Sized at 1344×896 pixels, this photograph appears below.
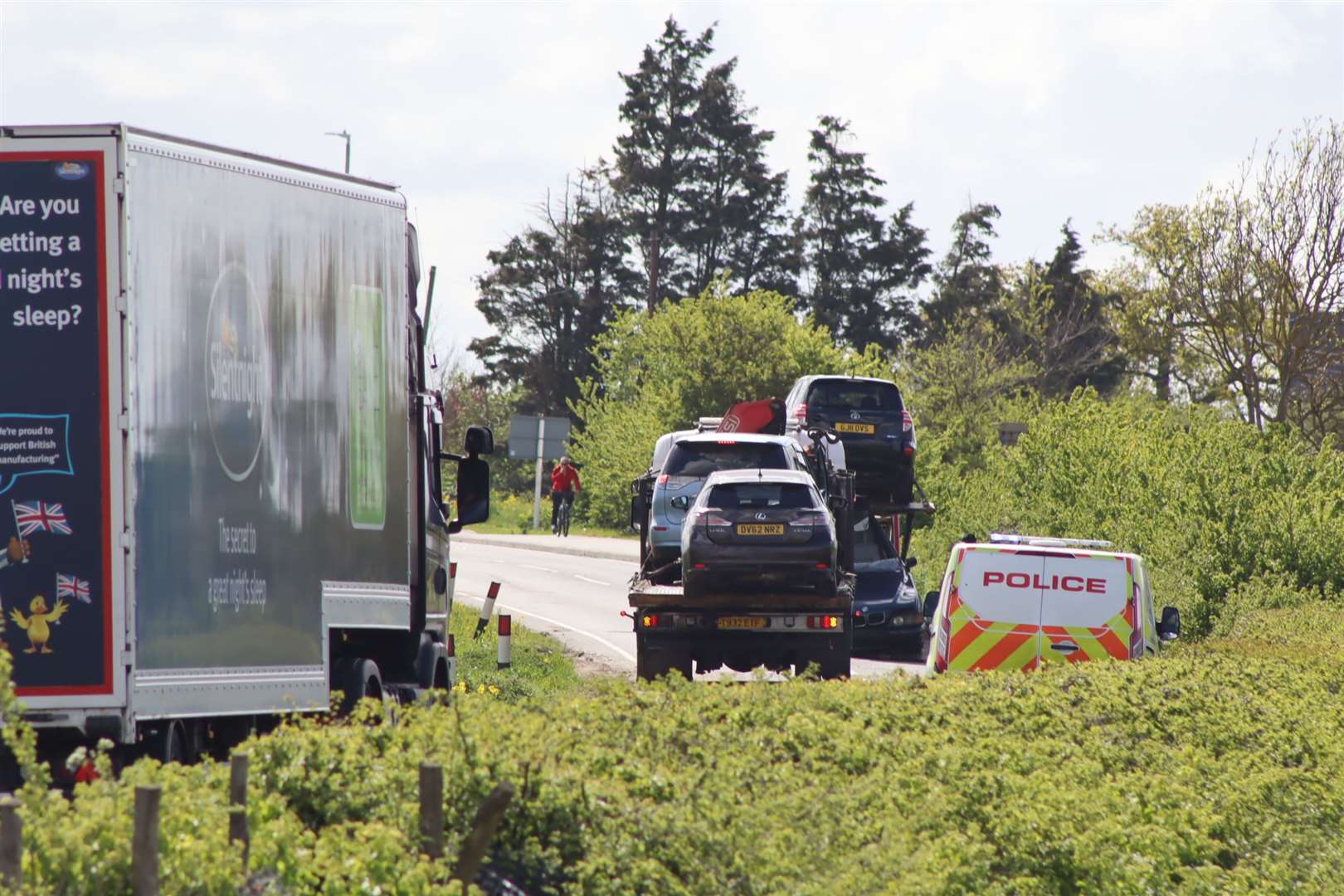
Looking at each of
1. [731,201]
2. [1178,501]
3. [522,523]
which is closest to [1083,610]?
[1178,501]

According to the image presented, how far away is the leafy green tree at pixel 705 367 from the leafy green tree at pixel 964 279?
20.7m

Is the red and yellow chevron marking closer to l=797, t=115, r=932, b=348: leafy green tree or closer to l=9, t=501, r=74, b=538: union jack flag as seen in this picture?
l=9, t=501, r=74, b=538: union jack flag

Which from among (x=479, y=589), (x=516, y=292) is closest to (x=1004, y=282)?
(x=516, y=292)

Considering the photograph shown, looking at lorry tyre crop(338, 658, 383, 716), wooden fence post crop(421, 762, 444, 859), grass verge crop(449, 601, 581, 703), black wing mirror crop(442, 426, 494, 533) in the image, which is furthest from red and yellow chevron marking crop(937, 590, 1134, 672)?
wooden fence post crop(421, 762, 444, 859)

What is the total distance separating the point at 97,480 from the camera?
7.50m

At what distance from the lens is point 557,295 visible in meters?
70.6

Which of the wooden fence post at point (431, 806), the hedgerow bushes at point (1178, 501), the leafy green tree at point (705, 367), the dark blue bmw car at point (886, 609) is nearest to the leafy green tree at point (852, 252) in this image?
the leafy green tree at point (705, 367)

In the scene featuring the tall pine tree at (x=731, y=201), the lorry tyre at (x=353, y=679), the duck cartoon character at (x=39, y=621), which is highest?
the tall pine tree at (x=731, y=201)

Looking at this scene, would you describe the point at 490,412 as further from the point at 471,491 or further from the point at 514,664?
the point at 471,491

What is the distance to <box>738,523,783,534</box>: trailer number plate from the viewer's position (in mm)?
15938

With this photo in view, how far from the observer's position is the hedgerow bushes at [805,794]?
534cm

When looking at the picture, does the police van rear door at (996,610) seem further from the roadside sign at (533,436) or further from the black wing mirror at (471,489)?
the roadside sign at (533,436)

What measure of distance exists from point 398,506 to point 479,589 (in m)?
20.7

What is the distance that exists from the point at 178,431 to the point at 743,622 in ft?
29.6
